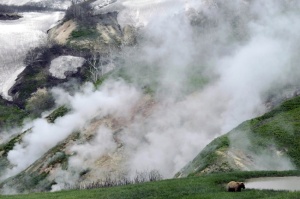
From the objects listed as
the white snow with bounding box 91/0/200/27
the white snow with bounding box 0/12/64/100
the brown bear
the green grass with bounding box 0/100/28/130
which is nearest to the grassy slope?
the brown bear

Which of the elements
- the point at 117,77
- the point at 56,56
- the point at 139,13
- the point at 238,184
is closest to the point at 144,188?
the point at 238,184

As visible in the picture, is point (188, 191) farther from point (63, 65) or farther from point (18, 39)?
point (18, 39)

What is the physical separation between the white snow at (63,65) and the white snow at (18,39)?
11966 millimetres

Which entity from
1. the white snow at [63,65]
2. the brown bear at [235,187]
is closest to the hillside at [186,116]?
the brown bear at [235,187]

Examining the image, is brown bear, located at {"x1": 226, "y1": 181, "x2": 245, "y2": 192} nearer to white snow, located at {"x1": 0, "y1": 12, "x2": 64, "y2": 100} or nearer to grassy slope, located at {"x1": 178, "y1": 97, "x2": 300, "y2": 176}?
grassy slope, located at {"x1": 178, "y1": 97, "x2": 300, "y2": 176}

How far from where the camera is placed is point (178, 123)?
60875 mm

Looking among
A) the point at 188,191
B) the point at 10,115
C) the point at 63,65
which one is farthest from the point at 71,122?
the point at 63,65

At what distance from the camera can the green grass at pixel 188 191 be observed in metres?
30.0

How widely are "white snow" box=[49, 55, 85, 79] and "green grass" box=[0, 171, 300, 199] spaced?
346 ft

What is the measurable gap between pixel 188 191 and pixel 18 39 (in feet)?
476

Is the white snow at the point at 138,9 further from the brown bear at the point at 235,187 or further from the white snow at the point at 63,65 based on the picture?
the brown bear at the point at 235,187

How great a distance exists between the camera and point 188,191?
32.5 meters

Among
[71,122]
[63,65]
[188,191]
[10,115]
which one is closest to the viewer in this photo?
[188,191]

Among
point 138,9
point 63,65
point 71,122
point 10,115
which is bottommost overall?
point 71,122
